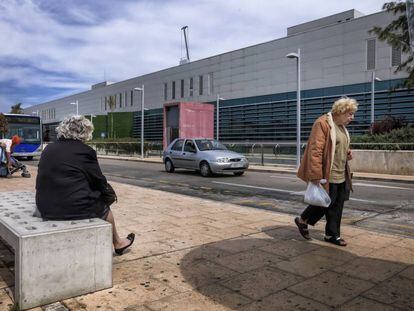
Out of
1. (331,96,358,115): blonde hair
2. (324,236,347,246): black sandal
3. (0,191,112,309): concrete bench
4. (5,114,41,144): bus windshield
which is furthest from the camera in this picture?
(5,114,41,144): bus windshield

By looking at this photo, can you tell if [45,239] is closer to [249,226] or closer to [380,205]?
[249,226]

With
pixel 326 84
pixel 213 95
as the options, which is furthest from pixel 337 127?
pixel 213 95

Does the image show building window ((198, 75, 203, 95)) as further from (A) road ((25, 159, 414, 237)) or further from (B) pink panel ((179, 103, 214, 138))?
(A) road ((25, 159, 414, 237))

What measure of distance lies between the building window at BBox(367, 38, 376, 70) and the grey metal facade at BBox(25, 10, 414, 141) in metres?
0.07

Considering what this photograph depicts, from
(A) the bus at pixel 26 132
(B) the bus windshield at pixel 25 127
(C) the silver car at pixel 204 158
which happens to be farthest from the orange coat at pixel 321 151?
(A) the bus at pixel 26 132

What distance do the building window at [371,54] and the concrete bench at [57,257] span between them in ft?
99.3

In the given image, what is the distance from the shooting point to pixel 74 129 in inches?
156

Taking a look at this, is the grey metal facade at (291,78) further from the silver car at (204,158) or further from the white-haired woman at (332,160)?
the white-haired woman at (332,160)

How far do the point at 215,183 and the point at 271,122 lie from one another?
1018 inches

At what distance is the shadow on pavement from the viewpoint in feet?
11.3

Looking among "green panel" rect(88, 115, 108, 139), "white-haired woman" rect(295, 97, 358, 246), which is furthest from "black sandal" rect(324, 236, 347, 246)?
"green panel" rect(88, 115, 108, 139)

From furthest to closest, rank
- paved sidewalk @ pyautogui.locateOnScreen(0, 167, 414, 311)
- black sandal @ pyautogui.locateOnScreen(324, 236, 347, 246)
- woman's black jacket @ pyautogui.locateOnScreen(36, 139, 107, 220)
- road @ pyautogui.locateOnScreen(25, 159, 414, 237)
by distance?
road @ pyautogui.locateOnScreen(25, 159, 414, 237), black sandal @ pyautogui.locateOnScreen(324, 236, 347, 246), woman's black jacket @ pyautogui.locateOnScreen(36, 139, 107, 220), paved sidewalk @ pyautogui.locateOnScreen(0, 167, 414, 311)

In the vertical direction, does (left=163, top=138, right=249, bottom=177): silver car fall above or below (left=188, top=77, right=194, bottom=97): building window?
below

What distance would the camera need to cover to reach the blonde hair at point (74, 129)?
3.96 meters
